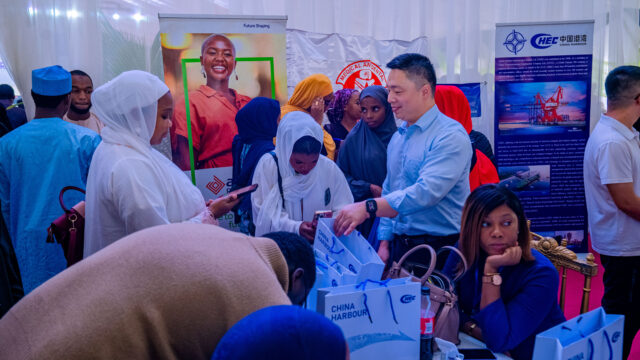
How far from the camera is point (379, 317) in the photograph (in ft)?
5.21

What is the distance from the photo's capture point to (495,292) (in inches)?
71.8

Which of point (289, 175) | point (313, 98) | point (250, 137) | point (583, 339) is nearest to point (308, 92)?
point (313, 98)

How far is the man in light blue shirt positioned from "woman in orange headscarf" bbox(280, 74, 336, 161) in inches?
64.6

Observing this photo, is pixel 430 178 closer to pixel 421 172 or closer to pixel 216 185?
pixel 421 172

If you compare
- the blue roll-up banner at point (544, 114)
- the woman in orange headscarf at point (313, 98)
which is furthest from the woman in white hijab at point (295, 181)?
the blue roll-up banner at point (544, 114)

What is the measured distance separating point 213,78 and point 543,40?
2.91 m

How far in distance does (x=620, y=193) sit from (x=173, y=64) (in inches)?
122

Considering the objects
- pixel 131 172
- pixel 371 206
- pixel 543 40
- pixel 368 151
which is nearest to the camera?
pixel 131 172

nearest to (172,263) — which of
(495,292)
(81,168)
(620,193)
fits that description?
(495,292)

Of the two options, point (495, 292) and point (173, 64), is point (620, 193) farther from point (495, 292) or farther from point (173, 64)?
point (173, 64)

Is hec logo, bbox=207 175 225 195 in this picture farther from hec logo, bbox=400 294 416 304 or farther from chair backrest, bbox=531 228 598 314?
hec logo, bbox=400 294 416 304

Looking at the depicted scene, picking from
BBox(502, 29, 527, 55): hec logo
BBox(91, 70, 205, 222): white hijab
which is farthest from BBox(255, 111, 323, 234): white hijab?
BBox(502, 29, 527, 55): hec logo

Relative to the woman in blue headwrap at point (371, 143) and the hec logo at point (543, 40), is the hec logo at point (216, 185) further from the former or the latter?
the hec logo at point (543, 40)

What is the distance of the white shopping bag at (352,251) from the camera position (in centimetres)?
185
